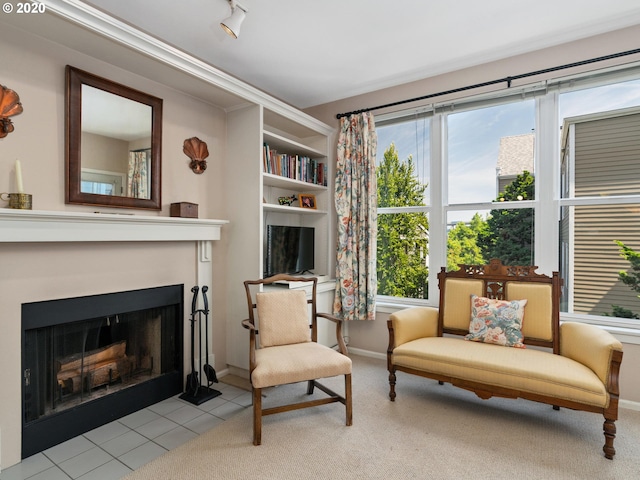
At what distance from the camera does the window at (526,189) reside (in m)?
2.65

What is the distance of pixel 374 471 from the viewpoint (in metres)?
1.81

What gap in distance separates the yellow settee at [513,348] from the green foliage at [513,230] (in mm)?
308

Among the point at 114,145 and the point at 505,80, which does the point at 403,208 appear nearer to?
the point at 505,80

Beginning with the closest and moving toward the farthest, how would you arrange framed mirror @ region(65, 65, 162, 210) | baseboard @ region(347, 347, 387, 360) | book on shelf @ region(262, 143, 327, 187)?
1. framed mirror @ region(65, 65, 162, 210)
2. book on shelf @ region(262, 143, 327, 187)
3. baseboard @ region(347, 347, 387, 360)

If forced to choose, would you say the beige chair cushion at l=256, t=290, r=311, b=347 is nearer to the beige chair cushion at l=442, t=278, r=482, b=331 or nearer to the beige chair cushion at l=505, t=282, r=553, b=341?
the beige chair cushion at l=442, t=278, r=482, b=331

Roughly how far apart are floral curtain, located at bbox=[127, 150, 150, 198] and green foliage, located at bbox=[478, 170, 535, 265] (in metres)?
2.83

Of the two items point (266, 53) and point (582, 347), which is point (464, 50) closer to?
point (266, 53)

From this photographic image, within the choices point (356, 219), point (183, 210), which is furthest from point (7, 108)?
point (356, 219)

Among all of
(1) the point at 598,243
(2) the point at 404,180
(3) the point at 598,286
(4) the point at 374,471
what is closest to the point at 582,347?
(3) the point at 598,286

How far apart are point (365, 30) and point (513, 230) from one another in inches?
80.0

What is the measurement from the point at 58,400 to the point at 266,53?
2.85 m

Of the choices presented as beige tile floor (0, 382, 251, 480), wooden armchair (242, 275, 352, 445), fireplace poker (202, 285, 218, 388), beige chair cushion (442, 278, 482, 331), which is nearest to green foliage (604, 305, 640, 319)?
beige chair cushion (442, 278, 482, 331)

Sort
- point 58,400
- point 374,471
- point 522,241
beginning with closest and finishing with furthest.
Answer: point 374,471 < point 58,400 < point 522,241

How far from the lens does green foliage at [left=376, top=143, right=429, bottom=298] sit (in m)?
3.46
